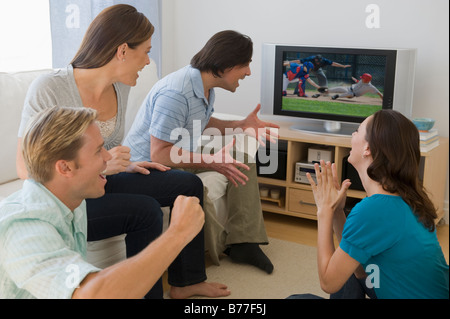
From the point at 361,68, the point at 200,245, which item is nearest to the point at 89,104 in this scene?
the point at 200,245

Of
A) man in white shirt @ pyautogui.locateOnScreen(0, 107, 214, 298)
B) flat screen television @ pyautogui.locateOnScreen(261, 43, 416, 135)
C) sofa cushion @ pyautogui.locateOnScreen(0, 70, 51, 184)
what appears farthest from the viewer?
flat screen television @ pyautogui.locateOnScreen(261, 43, 416, 135)

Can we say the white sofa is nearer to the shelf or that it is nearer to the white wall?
the shelf

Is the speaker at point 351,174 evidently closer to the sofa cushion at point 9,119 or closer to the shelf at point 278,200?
the shelf at point 278,200

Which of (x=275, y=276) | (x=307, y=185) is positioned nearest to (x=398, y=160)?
(x=275, y=276)

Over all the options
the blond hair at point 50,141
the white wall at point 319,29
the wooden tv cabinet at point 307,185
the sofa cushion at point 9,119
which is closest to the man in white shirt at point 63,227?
the blond hair at point 50,141

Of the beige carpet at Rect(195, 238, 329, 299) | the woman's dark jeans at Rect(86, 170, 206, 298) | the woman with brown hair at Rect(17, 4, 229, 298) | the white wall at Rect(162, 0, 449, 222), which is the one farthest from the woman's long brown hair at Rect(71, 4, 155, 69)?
the white wall at Rect(162, 0, 449, 222)

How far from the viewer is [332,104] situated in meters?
3.16

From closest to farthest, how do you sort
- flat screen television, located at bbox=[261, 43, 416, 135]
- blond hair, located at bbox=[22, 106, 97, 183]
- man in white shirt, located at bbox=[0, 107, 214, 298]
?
man in white shirt, located at bbox=[0, 107, 214, 298]
blond hair, located at bbox=[22, 106, 97, 183]
flat screen television, located at bbox=[261, 43, 416, 135]

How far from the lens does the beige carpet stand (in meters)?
2.32

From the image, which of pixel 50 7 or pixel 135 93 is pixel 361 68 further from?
pixel 50 7

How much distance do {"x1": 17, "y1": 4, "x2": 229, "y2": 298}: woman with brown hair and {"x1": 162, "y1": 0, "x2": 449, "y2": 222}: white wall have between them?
5.20ft

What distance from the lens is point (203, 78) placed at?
2342 millimetres

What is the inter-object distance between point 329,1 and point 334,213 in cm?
203

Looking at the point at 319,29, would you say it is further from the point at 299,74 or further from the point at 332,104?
the point at 332,104
